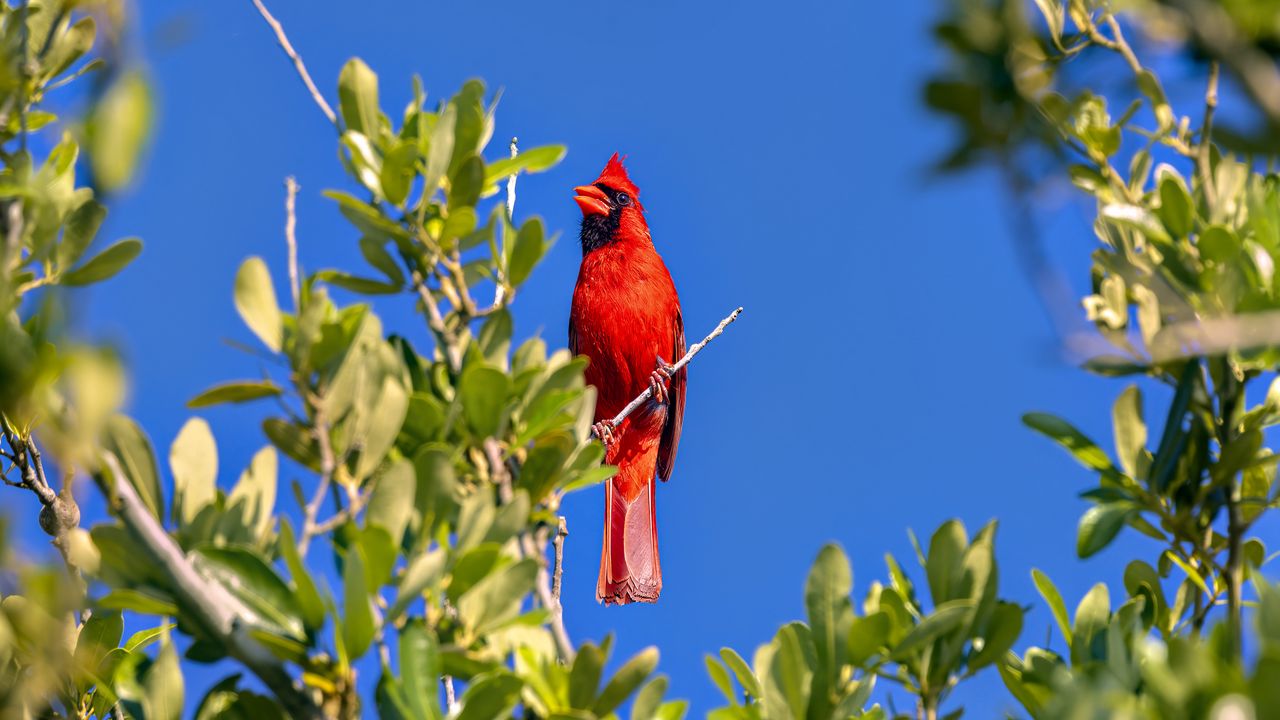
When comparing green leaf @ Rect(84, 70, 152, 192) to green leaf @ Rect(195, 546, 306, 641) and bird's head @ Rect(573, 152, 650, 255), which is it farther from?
bird's head @ Rect(573, 152, 650, 255)

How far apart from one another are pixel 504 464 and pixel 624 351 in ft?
14.3

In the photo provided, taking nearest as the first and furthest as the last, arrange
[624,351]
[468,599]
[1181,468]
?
[468,599], [1181,468], [624,351]

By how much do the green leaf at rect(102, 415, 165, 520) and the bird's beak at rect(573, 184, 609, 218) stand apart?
17.9 ft

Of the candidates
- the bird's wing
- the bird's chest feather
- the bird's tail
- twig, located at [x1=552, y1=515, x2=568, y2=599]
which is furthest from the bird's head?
twig, located at [x1=552, y1=515, x2=568, y2=599]

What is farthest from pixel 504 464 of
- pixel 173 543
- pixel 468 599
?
pixel 173 543

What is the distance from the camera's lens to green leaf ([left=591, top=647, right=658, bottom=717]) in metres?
1.98

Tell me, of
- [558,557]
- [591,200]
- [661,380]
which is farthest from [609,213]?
[558,557]

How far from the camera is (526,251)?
7.37 ft

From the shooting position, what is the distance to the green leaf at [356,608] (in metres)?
1.77

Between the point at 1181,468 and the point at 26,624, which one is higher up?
the point at 1181,468

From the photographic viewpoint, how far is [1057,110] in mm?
1963

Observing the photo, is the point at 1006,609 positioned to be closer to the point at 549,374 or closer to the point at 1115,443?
the point at 1115,443

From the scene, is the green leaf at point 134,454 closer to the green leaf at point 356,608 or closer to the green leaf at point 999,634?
the green leaf at point 356,608

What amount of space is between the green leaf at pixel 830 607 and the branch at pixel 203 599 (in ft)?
2.52
